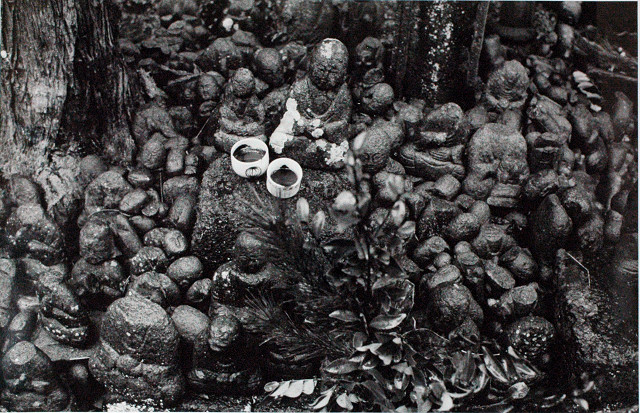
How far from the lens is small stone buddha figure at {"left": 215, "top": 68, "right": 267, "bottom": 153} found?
2.64 m

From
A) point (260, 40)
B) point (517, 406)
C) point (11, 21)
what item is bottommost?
point (517, 406)

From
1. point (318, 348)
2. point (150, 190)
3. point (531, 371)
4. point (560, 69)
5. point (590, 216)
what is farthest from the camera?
point (560, 69)

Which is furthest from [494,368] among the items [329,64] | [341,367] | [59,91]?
[59,91]

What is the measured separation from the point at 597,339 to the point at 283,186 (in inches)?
43.5

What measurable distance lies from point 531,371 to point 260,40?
71.2 inches

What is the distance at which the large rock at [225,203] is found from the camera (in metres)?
2.50

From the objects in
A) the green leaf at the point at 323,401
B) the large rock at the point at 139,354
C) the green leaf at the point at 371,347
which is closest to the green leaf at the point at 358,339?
the green leaf at the point at 371,347

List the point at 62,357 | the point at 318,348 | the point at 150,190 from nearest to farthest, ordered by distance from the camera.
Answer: the point at 318,348
the point at 62,357
the point at 150,190

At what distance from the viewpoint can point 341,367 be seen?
2.05m

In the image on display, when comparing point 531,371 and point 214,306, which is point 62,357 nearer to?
point 214,306

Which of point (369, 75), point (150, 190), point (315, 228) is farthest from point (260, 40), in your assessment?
point (315, 228)

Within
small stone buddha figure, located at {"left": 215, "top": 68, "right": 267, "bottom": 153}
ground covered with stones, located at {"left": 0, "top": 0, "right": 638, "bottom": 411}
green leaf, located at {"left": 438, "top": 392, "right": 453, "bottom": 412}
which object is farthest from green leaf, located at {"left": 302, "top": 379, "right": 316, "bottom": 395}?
small stone buddha figure, located at {"left": 215, "top": 68, "right": 267, "bottom": 153}

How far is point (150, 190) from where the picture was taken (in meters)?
2.66

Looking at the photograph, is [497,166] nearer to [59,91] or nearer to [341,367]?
[341,367]
